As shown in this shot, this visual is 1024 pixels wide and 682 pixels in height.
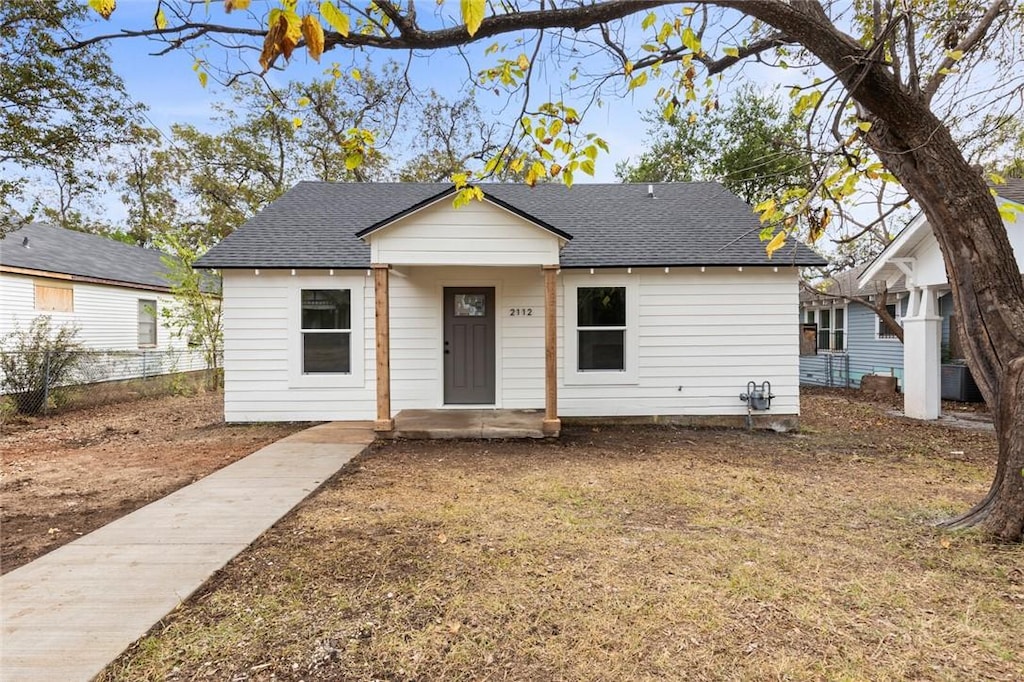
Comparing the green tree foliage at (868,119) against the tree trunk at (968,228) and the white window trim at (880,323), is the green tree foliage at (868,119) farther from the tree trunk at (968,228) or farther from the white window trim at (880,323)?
the white window trim at (880,323)

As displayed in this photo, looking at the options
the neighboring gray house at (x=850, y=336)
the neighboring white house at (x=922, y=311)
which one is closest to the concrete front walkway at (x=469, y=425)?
the neighboring white house at (x=922, y=311)

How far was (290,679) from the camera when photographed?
2262 mm

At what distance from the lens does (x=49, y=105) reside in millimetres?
8414

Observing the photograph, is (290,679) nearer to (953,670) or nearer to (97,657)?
(97,657)

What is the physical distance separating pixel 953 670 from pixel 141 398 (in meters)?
15.3

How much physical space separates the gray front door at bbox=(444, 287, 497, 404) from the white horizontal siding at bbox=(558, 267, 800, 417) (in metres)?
1.29

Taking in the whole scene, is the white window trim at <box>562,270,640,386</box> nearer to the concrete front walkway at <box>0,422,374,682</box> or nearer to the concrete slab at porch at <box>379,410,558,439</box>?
the concrete slab at porch at <box>379,410,558,439</box>

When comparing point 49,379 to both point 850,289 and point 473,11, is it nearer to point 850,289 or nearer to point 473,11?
point 473,11

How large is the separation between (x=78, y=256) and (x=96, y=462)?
13247 millimetres

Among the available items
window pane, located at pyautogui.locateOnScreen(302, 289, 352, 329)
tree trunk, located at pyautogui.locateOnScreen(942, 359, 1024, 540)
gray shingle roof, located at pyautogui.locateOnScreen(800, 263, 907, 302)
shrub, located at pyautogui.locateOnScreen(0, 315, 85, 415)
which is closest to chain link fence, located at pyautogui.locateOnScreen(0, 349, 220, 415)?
shrub, located at pyautogui.locateOnScreen(0, 315, 85, 415)

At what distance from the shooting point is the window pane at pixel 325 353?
8.73 metres

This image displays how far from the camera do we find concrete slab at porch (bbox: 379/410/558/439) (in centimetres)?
731

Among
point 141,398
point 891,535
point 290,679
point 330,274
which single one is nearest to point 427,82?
point 330,274

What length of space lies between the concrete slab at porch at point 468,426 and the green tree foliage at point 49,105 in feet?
24.0
